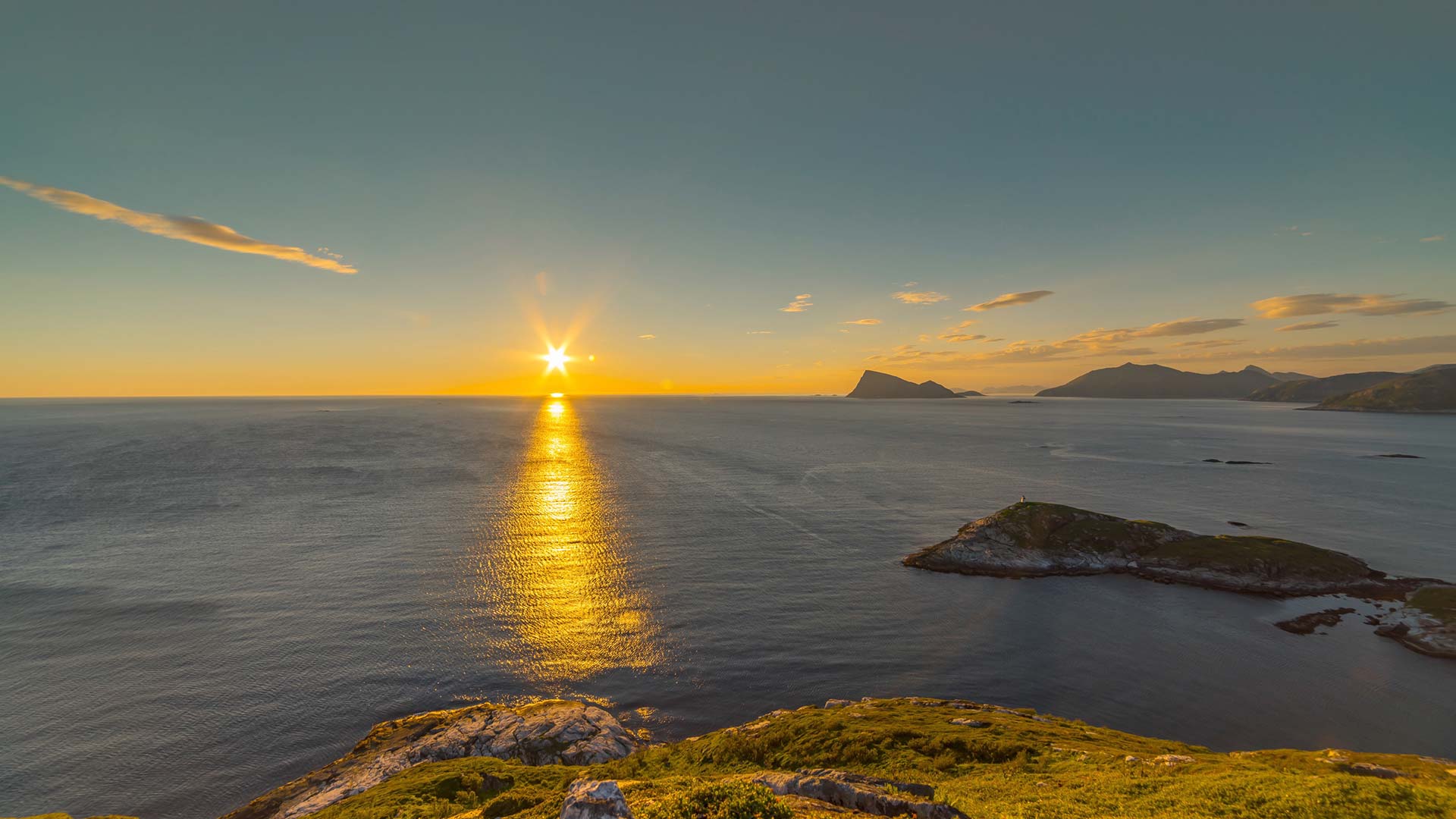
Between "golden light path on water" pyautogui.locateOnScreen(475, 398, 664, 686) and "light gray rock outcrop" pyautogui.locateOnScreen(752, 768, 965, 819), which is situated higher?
"light gray rock outcrop" pyautogui.locateOnScreen(752, 768, 965, 819)

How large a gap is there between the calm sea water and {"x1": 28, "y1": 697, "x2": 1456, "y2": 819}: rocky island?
20.3 feet

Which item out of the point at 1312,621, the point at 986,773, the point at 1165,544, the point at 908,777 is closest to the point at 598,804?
the point at 908,777

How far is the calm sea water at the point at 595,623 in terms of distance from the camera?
1152 inches

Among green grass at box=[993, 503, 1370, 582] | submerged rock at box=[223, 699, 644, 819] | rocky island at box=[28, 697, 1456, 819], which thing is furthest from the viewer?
green grass at box=[993, 503, 1370, 582]

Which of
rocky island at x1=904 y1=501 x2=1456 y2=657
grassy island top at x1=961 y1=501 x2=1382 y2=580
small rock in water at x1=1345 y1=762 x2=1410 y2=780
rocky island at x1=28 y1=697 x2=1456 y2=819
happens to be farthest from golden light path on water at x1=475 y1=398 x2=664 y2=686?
grassy island top at x1=961 y1=501 x2=1382 y2=580

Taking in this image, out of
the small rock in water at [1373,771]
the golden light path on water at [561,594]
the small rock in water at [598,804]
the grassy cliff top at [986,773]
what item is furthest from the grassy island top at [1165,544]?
the small rock in water at [598,804]

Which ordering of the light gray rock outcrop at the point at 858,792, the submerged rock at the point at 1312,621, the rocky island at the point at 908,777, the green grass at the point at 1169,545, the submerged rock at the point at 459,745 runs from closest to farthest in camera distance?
the rocky island at the point at 908,777 < the light gray rock outcrop at the point at 858,792 < the submerged rock at the point at 459,745 < the submerged rock at the point at 1312,621 < the green grass at the point at 1169,545

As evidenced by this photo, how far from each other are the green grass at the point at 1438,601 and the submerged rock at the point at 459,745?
6215 centimetres

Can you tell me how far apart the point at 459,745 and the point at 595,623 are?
1718 centimetres

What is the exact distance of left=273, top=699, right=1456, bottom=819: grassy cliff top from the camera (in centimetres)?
1456

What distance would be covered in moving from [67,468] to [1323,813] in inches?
6991

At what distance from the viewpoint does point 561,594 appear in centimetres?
4834

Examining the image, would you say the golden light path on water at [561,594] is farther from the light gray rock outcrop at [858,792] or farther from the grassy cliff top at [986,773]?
the light gray rock outcrop at [858,792]

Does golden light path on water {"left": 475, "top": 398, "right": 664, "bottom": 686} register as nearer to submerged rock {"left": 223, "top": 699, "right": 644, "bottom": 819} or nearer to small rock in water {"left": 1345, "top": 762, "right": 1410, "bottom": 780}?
submerged rock {"left": 223, "top": 699, "right": 644, "bottom": 819}
